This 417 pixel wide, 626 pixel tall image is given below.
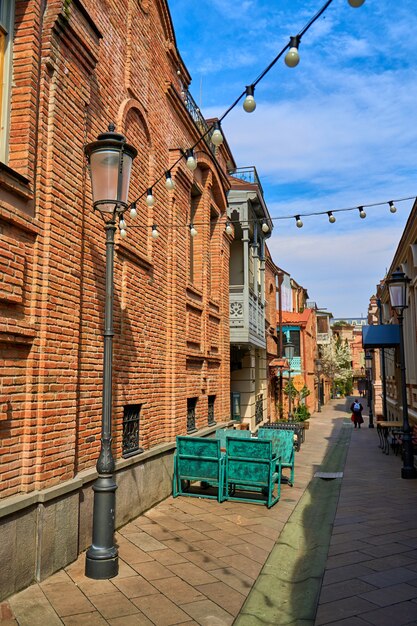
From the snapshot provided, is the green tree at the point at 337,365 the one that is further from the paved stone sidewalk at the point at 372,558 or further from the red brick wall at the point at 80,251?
the red brick wall at the point at 80,251

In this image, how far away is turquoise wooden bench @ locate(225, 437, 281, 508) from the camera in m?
8.18

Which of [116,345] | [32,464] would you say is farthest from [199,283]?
[32,464]

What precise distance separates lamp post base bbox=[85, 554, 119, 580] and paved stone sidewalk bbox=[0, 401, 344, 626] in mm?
65

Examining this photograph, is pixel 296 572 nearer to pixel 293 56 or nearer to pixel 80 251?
pixel 80 251

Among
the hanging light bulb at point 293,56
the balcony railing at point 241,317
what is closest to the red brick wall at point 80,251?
the hanging light bulb at point 293,56

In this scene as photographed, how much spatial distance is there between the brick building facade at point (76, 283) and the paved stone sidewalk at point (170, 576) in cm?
32

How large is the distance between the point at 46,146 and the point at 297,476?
28.4 feet

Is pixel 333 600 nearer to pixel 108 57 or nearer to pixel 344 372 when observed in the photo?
pixel 108 57

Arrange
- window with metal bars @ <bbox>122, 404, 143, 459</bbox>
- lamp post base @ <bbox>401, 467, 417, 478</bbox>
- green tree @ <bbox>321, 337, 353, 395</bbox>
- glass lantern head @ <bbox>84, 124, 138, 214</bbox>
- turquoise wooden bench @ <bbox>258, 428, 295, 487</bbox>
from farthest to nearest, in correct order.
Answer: green tree @ <bbox>321, 337, 353, 395</bbox> < lamp post base @ <bbox>401, 467, 417, 478</bbox> < turquoise wooden bench @ <bbox>258, 428, 295, 487</bbox> < window with metal bars @ <bbox>122, 404, 143, 459</bbox> < glass lantern head @ <bbox>84, 124, 138, 214</bbox>

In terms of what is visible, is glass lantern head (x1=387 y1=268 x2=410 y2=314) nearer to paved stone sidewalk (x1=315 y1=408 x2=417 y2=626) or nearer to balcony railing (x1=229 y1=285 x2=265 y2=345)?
paved stone sidewalk (x1=315 y1=408 x2=417 y2=626)

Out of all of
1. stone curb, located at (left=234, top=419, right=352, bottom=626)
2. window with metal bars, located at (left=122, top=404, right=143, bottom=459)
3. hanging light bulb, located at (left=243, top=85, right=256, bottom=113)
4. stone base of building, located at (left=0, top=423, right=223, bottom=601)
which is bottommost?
stone curb, located at (left=234, top=419, right=352, bottom=626)

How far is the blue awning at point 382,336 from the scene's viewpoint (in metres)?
16.2

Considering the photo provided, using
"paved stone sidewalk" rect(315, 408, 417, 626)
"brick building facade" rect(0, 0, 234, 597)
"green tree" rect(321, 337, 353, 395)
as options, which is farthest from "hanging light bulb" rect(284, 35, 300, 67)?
"green tree" rect(321, 337, 353, 395)

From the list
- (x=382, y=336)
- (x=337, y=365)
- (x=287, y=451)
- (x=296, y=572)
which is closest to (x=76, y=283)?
(x=296, y=572)
